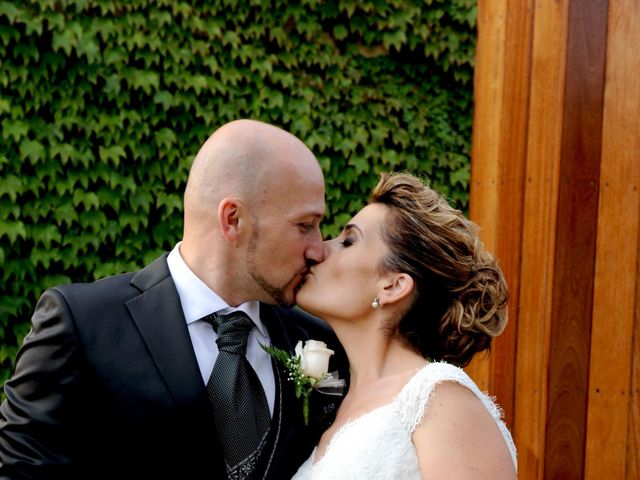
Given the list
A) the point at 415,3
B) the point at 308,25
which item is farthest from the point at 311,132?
the point at 415,3

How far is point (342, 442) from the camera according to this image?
232cm

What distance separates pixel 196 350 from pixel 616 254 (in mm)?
1400

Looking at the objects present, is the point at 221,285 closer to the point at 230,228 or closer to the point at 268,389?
the point at 230,228

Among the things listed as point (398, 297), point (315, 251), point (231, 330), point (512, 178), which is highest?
point (512, 178)

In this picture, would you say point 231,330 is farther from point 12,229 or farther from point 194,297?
point 12,229

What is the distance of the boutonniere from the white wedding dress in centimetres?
20

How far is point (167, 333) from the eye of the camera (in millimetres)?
2305

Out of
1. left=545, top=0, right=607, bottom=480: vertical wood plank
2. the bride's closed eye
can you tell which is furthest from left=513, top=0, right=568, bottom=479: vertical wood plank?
the bride's closed eye

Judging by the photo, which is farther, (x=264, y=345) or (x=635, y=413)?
(x=264, y=345)

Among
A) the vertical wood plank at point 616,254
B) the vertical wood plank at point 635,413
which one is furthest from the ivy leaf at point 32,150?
the vertical wood plank at point 635,413

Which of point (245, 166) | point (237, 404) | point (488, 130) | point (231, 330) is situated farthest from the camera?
point (488, 130)

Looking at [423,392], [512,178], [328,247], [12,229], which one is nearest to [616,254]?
[512,178]

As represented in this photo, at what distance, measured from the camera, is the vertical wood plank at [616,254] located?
7.83 feet

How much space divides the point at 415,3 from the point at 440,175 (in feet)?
4.27
